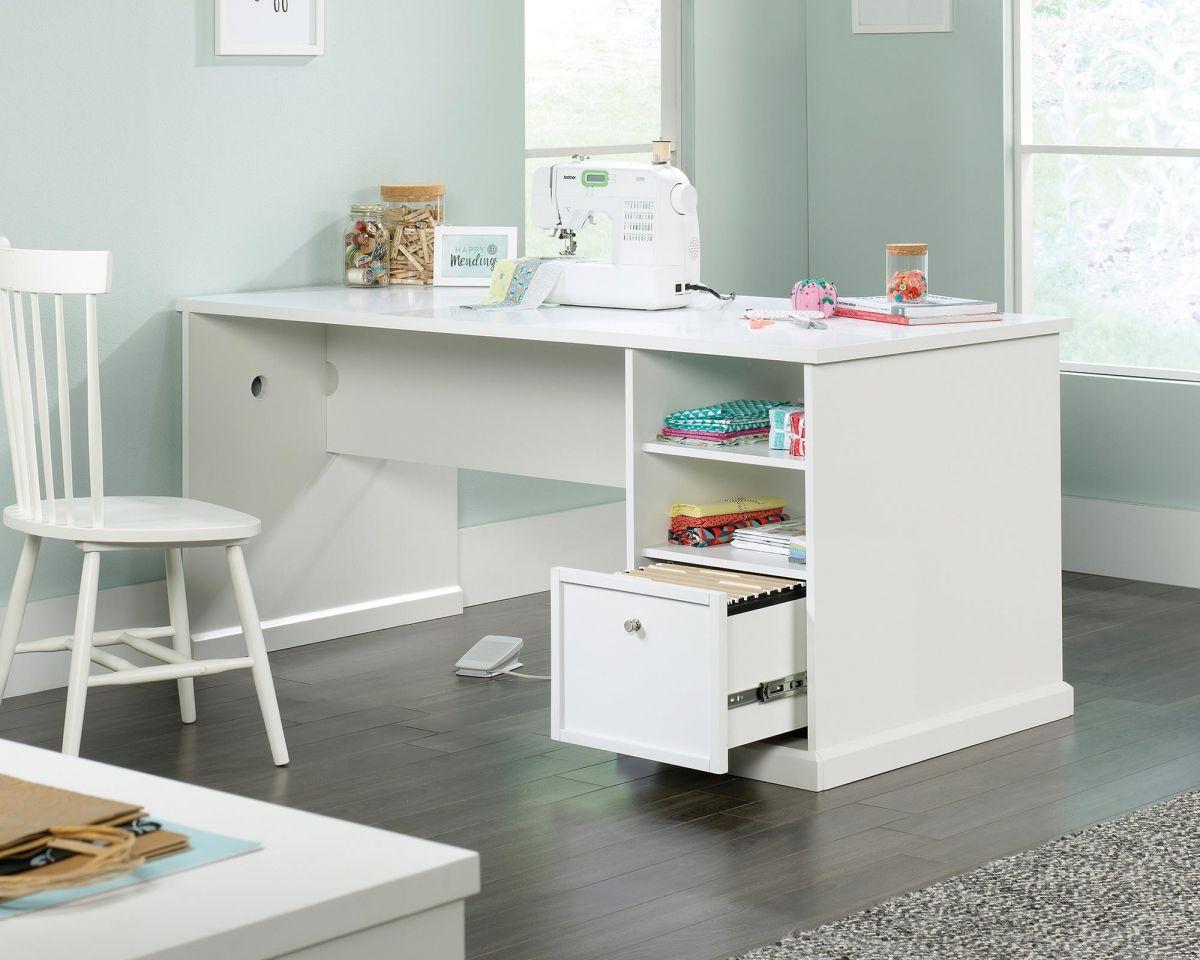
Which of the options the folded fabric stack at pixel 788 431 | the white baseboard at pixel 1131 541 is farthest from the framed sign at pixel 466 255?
the white baseboard at pixel 1131 541

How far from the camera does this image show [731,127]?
4820 millimetres

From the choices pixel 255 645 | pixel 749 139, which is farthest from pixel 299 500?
pixel 749 139

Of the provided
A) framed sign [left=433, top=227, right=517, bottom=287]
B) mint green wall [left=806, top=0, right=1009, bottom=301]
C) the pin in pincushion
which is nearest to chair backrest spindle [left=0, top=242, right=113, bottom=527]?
framed sign [left=433, top=227, right=517, bottom=287]

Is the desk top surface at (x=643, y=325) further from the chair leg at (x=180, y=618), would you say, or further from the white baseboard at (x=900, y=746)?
the white baseboard at (x=900, y=746)

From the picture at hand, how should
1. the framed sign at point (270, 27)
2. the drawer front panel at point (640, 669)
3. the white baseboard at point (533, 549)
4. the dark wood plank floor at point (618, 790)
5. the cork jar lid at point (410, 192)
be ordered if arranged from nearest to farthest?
the dark wood plank floor at point (618, 790) → the drawer front panel at point (640, 669) → the framed sign at point (270, 27) → the cork jar lid at point (410, 192) → the white baseboard at point (533, 549)

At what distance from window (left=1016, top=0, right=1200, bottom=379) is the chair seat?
7.98 ft

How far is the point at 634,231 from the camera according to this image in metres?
3.24

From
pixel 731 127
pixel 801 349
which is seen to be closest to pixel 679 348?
pixel 801 349

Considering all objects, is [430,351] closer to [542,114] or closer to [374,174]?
[374,174]

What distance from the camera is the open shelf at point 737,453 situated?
2.80 metres

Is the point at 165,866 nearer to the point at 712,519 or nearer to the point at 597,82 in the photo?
the point at 712,519

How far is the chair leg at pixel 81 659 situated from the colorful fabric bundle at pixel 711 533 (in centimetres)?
96

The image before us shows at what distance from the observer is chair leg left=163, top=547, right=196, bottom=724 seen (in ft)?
10.7

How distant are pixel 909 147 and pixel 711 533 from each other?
2128 millimetres
